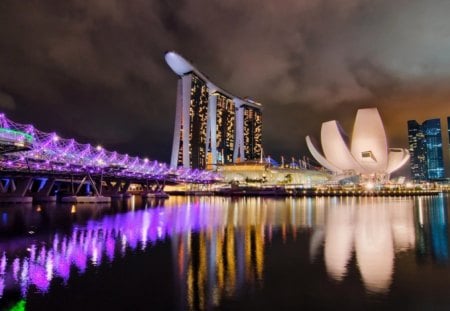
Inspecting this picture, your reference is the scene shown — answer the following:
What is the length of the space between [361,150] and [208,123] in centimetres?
5681

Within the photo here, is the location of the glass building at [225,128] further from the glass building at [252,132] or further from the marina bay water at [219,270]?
the marina bay water at [219,270]

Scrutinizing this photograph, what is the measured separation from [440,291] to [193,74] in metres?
105

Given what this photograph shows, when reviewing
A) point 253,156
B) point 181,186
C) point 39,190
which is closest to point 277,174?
point 181,186

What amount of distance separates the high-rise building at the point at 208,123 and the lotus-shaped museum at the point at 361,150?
38.2 metres

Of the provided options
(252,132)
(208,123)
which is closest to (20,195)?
(208,123)

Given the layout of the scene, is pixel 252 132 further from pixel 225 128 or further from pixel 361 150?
pixel 361 150

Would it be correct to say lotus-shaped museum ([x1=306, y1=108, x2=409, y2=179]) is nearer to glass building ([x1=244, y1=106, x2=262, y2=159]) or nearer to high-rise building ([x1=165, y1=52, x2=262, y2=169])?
high-rise building ([x1=165, y1=52, x2=262, y2=169])

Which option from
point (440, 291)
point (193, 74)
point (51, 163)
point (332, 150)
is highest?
point (193, 74)

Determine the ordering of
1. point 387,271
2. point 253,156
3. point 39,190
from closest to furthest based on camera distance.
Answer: point 387,271 → point 39,190 → point 253,156

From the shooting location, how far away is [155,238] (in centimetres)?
1467

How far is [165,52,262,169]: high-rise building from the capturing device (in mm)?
107125

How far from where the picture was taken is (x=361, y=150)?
77.2m

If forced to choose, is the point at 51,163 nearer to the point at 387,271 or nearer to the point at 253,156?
the point at 387,271

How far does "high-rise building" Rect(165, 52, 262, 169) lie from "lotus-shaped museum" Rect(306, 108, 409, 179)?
3824 centimetres
